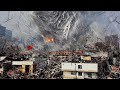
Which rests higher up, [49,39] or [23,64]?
[49,39]

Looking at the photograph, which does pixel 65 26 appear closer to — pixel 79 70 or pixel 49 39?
pixel 49 39

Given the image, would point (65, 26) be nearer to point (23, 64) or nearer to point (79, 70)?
point (79, 70)

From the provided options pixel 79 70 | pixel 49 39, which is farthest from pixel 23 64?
pixel 79 70

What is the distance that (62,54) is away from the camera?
14.9ft

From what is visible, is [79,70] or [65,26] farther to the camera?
[65,26]

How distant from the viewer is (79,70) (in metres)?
4.50

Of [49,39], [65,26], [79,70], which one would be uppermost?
[65,26]

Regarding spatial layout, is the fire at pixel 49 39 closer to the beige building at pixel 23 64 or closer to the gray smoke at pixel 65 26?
the gray smoke at pixel 65 26

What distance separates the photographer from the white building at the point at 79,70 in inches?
176

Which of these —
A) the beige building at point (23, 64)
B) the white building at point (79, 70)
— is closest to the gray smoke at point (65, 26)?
the white building at point (79, 70)
